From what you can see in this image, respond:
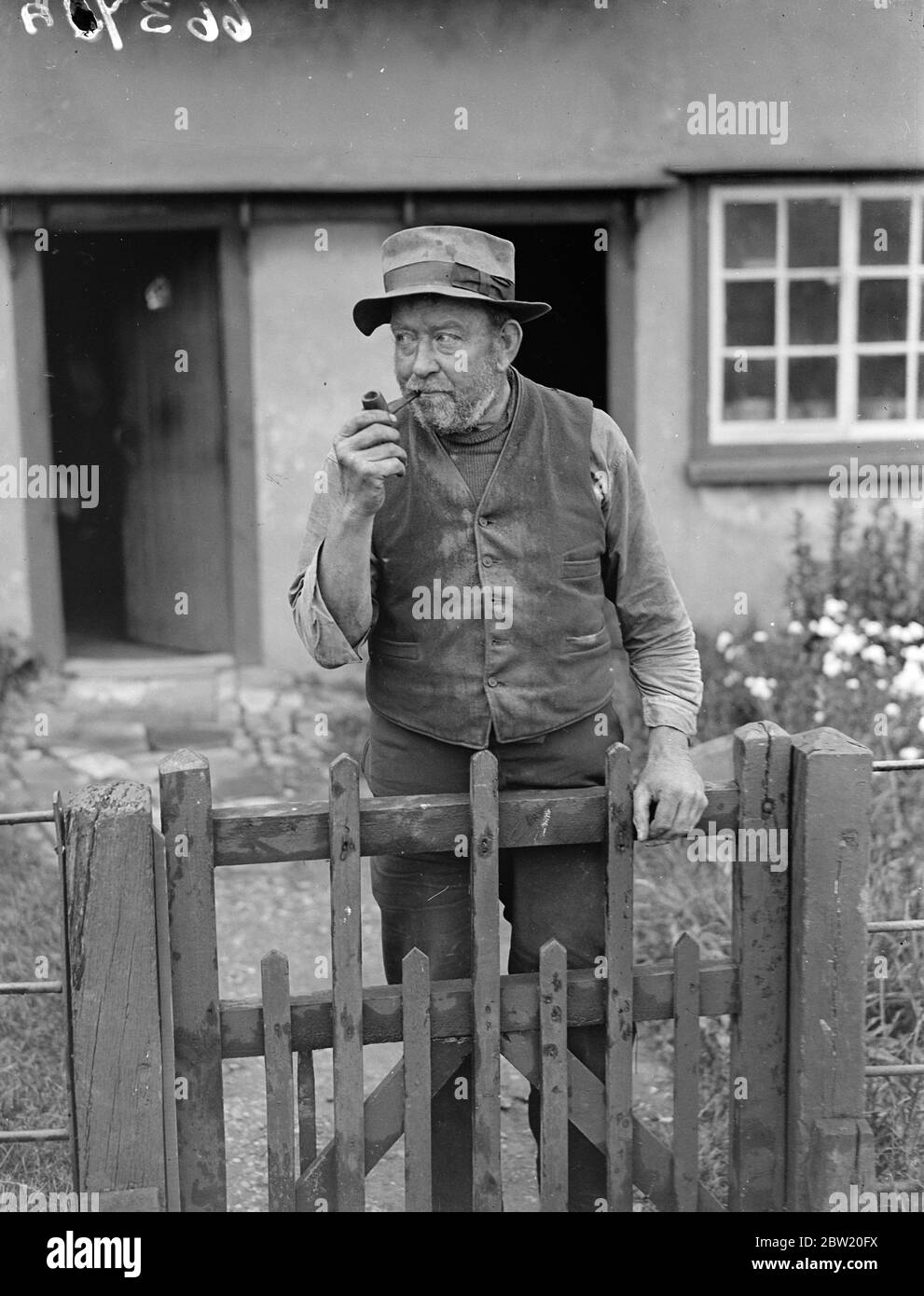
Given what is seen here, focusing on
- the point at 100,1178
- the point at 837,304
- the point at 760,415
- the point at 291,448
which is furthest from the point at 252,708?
the point at 100,1178

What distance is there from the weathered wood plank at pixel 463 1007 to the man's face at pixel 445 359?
1.03 metres

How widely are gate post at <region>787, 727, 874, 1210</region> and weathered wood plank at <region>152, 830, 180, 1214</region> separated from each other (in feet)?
3.56

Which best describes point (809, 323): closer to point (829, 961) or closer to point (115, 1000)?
point (829, 961)

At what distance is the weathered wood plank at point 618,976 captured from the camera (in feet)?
7.99

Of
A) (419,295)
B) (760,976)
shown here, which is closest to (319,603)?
(419,295)

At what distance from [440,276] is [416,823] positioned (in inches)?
39.0

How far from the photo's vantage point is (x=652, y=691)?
2.77 m

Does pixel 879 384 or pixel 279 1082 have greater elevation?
pixel 879 384

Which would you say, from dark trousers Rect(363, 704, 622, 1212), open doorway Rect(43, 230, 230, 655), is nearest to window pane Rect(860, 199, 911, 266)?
open doorway Rect(43, 230, 230, 655)

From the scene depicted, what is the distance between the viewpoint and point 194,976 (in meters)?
2.35

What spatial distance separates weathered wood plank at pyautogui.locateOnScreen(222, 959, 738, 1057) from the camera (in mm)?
2400

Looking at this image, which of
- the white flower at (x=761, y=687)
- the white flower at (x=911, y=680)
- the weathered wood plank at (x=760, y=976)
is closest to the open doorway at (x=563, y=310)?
the white flower at (x=761, y=687)

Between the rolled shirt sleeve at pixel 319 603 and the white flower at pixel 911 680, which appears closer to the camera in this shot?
the rolled shirt sleeve at pixel 319 603

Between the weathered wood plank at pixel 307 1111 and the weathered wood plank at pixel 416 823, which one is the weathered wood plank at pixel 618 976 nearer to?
the weathered wood plank at pixel 416 823
